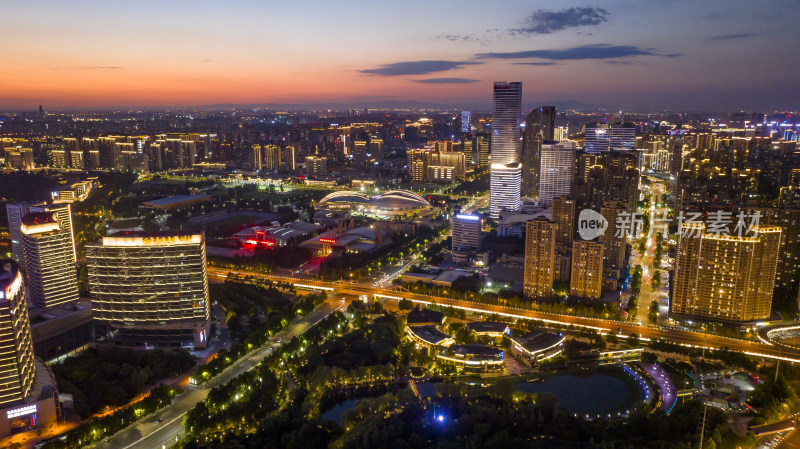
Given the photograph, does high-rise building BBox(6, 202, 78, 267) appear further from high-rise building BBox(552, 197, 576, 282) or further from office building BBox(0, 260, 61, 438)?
high-rise building BBox(552, 197, 576, 282)

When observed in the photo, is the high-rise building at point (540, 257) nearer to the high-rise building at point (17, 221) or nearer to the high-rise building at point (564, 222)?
the high-rise building at point (564, 222)

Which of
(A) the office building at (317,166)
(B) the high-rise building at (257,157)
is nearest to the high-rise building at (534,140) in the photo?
(A) the office building at (317,166)

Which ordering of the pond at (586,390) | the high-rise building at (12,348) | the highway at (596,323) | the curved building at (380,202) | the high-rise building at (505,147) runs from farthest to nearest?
the curved building at (380,202) → the high-rise building at (505,147) → the highway at (596,323) → the pond at (586,390) → the high-rise building at (12,348)

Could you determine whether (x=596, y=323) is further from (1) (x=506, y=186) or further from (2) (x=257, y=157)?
(2) (x=257, y=157)

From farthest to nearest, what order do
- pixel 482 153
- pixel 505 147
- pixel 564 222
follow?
pixel 482 153
pixel 505 147
pixel 564 222

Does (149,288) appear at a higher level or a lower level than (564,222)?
lower

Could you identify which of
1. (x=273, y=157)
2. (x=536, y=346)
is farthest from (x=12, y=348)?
(x=273, y=157)

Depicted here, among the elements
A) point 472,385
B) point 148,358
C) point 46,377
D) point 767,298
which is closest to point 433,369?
point 472,385
